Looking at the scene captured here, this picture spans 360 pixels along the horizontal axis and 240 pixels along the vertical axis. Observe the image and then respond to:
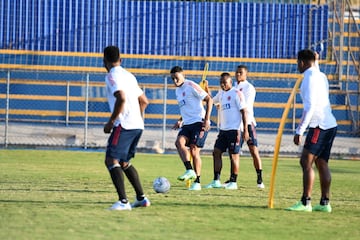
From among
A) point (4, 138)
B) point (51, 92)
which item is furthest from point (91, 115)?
point (4, 138)

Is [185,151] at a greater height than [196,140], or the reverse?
[196,140]

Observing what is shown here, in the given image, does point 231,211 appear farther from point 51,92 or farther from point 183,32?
point 183,32

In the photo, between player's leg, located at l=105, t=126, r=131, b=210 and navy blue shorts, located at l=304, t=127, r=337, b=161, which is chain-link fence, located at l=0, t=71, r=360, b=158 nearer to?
navy blue shorts, located at l=304, t=127, r=337, b=161

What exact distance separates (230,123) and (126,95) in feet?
15.6

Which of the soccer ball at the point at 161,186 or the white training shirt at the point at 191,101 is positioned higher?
the white training shirt at the point at 191,101

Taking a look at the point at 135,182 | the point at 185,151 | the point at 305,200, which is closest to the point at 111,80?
the point at 135,182

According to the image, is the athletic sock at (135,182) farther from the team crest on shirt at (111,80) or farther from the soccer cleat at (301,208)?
the soccer cleat at (301,208)

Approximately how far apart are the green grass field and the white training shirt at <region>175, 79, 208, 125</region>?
3.76ft

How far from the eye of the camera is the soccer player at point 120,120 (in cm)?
972

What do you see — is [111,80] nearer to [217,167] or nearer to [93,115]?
[217,167]

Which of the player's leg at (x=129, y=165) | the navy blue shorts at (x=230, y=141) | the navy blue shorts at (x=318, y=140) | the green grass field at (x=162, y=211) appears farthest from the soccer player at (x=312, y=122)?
the navy blue shorts at (x=230, y=141)

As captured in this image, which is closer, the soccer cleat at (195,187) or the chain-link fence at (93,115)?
the soccer cleat at (195,187)

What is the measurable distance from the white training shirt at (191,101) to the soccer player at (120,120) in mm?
3951

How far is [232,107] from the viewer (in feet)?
46.9
